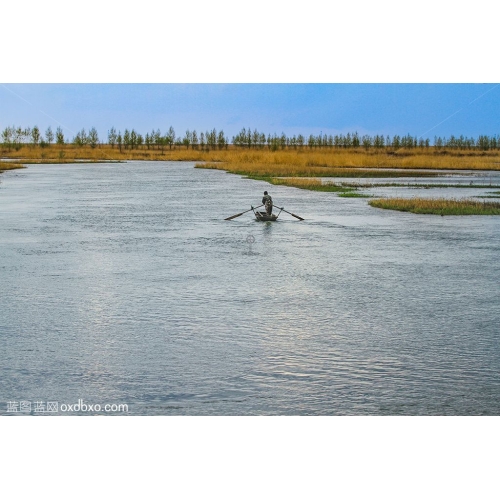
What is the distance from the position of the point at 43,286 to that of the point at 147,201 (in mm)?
12258

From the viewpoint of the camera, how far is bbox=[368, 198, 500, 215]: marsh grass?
1747 cm

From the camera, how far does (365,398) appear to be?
18.2 ft

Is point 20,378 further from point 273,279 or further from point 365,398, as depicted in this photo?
point 273,279

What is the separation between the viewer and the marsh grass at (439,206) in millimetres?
17469

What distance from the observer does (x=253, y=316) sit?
796cm

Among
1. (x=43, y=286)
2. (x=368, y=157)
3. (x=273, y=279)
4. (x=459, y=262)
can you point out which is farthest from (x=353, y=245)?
(x=368, y=157)

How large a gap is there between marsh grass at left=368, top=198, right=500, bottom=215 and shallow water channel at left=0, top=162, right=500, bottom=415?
1143mm

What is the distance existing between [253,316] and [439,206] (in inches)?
437

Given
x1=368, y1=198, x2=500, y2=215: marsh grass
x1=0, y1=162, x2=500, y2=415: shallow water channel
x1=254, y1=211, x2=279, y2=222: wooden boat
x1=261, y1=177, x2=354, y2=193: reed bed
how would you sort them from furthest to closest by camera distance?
x1=261, y1=177, x2=354, y2=193: reed bed
x1=368, y1=198, x2=500, y2=215: marsh grass
x1=254, y1=211, x2=279, y2=222: wooden boat
x1=0, y1=162, x2=500, y2=415: shallow water channel

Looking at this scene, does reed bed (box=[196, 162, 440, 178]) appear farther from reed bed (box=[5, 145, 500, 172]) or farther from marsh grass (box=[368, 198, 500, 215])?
marsh grass (box=[368, 198, 500, 215])

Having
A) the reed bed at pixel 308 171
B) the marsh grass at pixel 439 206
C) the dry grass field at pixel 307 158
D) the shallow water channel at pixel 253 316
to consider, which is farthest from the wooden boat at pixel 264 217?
the reed bed at pixel 308 171

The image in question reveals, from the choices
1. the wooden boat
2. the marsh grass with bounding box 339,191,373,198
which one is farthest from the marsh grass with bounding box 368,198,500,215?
the wooden boat

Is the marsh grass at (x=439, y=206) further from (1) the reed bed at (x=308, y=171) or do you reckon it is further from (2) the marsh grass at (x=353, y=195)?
(1) the reed bed at (x=308, y=171)

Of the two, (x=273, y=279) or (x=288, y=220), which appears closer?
(x=273, y=279)
